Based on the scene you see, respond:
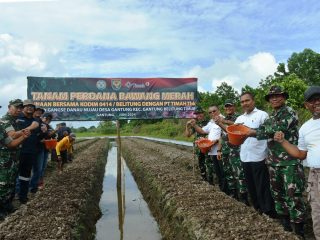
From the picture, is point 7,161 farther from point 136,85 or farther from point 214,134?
point 136,85

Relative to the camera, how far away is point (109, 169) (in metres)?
17.5

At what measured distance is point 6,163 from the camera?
6133 millimetres

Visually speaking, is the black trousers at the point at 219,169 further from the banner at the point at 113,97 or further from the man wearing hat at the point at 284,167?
the banner at the point at 113,97

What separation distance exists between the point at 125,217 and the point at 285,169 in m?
4.39

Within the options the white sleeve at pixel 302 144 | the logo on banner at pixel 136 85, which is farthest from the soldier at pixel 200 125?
the logo on banner at pixel 136 85

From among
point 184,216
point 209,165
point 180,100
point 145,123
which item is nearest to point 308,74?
point 145,123

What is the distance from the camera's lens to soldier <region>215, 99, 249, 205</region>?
640 centimetres

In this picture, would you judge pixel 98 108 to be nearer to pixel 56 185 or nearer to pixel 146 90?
pixel 146 90

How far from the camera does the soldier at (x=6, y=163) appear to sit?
5.87 meters

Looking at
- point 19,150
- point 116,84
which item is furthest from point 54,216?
point 116,84

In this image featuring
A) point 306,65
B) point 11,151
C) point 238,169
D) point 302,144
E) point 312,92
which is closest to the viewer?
point 312,92

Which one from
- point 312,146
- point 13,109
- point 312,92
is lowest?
point 312,146

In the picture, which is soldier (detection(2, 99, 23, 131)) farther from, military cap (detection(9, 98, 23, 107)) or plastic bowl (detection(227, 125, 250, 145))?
plastic bowl (detection(227, 125, 250, 145))

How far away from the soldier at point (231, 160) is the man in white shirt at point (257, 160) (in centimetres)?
52
